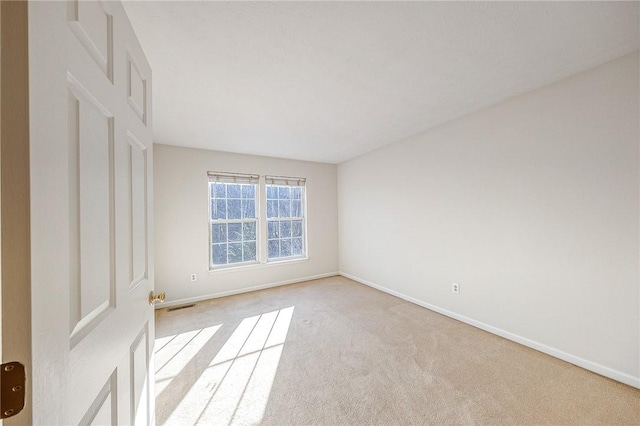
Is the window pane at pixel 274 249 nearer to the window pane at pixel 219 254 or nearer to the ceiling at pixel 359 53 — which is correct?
the window pane at pixel 219 254

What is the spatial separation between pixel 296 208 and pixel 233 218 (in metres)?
1.17

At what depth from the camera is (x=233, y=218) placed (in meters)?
4.03

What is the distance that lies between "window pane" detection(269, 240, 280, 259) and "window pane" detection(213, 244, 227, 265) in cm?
76

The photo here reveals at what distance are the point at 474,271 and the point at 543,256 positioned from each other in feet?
2.13

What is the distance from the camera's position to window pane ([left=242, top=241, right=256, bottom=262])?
413cm

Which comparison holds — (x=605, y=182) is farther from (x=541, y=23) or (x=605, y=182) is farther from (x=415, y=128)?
(x=415, y=128)

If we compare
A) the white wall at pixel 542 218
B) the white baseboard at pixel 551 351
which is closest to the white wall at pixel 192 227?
the white wall at pixel 542 218

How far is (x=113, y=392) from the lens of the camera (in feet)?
2.36

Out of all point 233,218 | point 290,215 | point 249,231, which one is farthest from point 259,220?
point 290,215

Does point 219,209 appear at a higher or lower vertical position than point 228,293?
higher

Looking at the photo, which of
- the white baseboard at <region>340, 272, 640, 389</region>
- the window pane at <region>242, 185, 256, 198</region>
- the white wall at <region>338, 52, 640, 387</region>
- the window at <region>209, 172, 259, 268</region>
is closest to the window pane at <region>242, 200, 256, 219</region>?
the window at <region>209, 172, 259, 268</region>

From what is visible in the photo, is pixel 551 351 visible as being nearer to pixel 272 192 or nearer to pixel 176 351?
pixel 176 351

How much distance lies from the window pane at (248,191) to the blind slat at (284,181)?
27 cm

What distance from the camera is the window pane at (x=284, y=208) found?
14.6 feet
